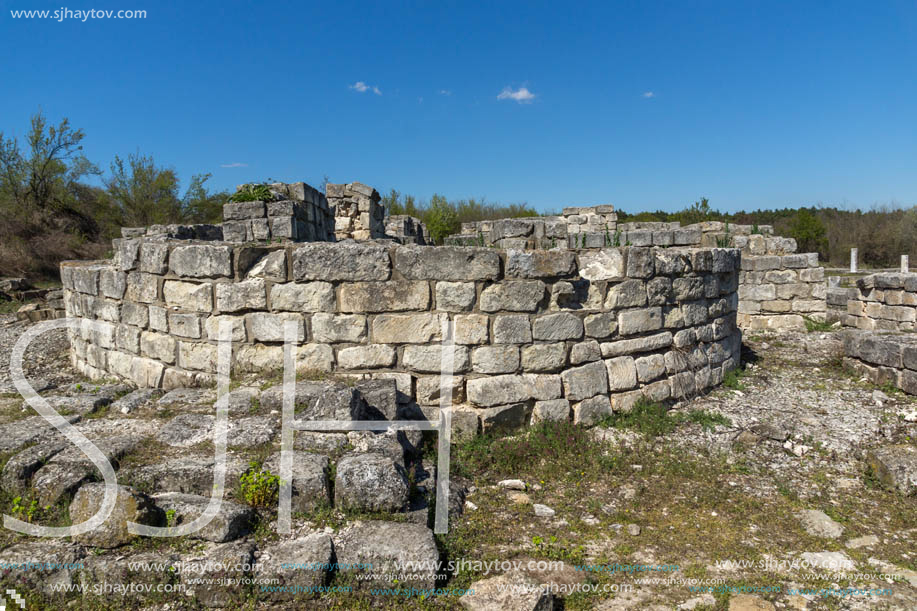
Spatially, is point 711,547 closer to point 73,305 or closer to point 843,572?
point 843,572

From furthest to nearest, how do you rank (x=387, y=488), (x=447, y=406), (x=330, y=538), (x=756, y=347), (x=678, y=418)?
(x=756, y=347) → (x=678, y=418) → (x=447, y=406) → (x=387, y=488) → (x=330, y=538)

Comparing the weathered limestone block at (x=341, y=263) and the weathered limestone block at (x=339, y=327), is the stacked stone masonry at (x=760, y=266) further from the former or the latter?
the weathered limestone block at (x=339, y=327)

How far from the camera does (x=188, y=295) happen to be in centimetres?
516

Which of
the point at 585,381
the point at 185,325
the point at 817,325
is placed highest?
the point at 185,325

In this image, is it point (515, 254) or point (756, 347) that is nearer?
point (515, 254)

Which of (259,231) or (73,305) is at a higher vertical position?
(259,231)

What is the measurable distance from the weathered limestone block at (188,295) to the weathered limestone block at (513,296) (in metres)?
2.55

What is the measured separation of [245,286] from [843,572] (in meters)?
4.86

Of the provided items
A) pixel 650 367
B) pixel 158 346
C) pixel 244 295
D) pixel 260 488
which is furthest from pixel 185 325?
pixel 650 367

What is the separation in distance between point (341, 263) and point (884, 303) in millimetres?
10960

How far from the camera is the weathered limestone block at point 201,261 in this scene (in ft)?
16.3

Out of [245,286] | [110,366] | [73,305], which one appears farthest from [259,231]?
[245,286]

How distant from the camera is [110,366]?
618 centimetres

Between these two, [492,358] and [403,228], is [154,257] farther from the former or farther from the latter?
[403,228]
